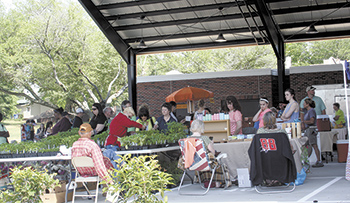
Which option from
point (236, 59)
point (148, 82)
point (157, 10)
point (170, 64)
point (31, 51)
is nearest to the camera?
point (157, 10)

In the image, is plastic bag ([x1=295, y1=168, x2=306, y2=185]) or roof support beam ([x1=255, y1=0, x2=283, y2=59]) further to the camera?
roof support beam ([x1=255, y1=0, x2=283, y2=59])

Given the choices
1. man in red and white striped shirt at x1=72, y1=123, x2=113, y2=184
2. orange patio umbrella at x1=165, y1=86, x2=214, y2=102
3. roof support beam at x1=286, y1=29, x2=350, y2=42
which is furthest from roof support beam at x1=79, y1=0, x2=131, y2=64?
man in red and white striped shirt at x1=72, y1=123, x2=113, y2=184

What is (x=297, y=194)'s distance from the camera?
271 inches

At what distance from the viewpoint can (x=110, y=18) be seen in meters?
15.8

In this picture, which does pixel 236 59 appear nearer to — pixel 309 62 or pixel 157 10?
pixel 309 62

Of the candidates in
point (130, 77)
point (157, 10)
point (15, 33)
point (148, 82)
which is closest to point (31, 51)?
point (15, 33)

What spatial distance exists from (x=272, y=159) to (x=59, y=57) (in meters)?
23.5

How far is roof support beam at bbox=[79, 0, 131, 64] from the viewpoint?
47.8ft

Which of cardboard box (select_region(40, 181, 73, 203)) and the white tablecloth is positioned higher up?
the white tablecloth

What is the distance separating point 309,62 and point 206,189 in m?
37.6

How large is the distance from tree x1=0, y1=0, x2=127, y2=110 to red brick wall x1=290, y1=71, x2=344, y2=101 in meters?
13.6

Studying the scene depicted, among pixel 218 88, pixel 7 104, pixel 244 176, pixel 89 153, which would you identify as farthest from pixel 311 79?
pixel 7 104

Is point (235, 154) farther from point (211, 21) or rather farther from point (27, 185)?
point (211, 21)

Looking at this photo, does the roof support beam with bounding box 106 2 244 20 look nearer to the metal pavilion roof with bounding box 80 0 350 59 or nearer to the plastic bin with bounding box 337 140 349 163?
the metal pavilion roof with bounding box 80 0 350 59
